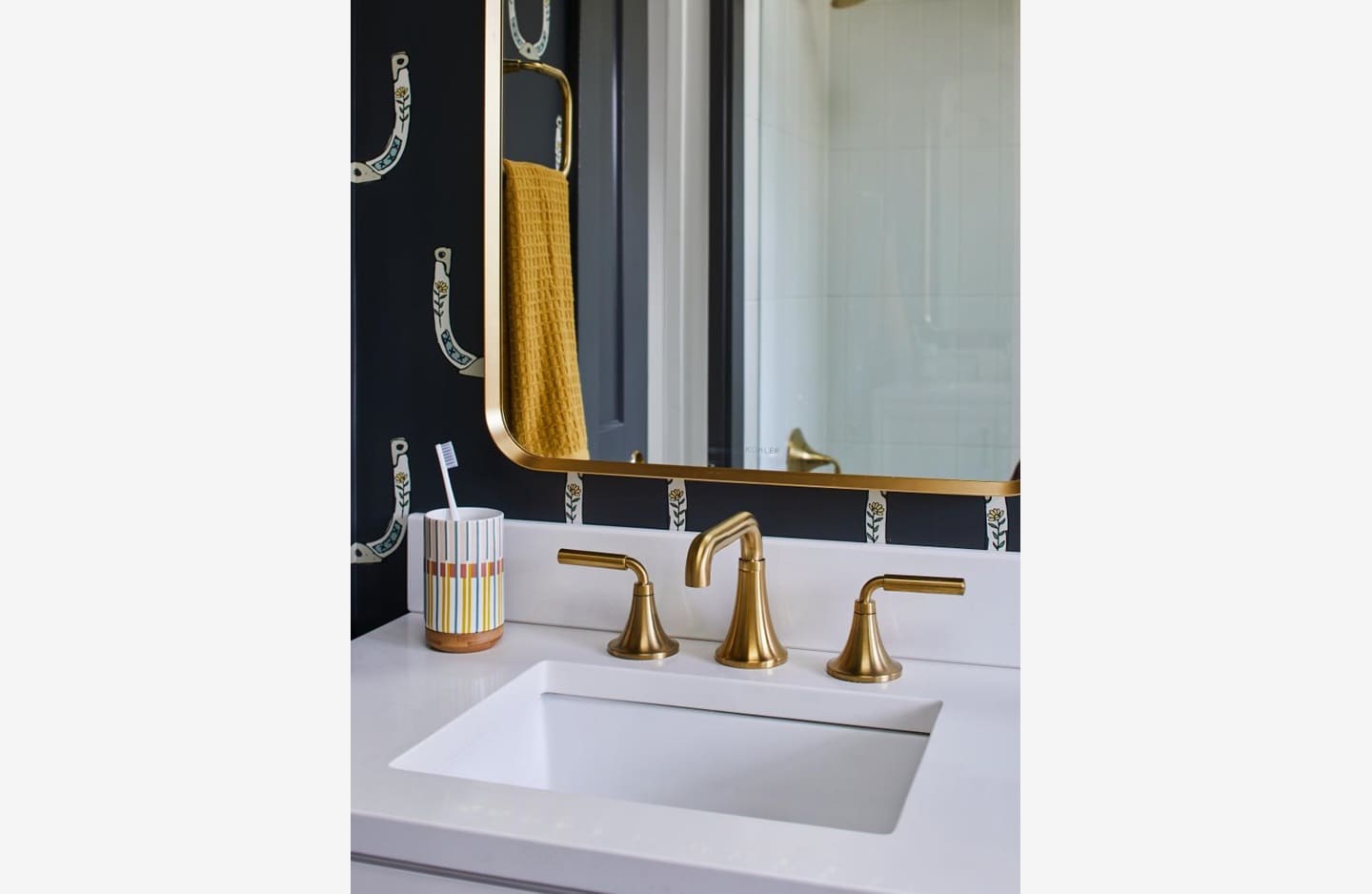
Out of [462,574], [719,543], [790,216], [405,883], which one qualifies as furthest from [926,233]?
[405,883]

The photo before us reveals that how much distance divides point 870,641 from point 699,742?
0.20m

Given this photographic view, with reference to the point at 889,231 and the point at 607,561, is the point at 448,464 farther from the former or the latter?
the point at 889,231

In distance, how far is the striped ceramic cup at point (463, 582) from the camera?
1241 mm

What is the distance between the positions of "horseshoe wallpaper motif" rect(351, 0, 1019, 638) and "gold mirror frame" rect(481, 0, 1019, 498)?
0.8 inches

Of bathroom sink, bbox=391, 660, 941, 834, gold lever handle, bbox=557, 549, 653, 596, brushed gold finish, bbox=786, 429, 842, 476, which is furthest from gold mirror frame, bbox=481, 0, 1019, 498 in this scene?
bathroom sink, bbox=391, 660, 941, 834

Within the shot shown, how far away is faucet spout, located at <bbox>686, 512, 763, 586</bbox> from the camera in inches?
41.2

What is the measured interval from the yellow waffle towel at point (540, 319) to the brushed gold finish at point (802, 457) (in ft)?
0.82

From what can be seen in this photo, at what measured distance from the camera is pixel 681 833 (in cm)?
81

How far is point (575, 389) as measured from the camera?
1351 mm

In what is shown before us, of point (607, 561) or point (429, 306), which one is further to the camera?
point (429, 306)
